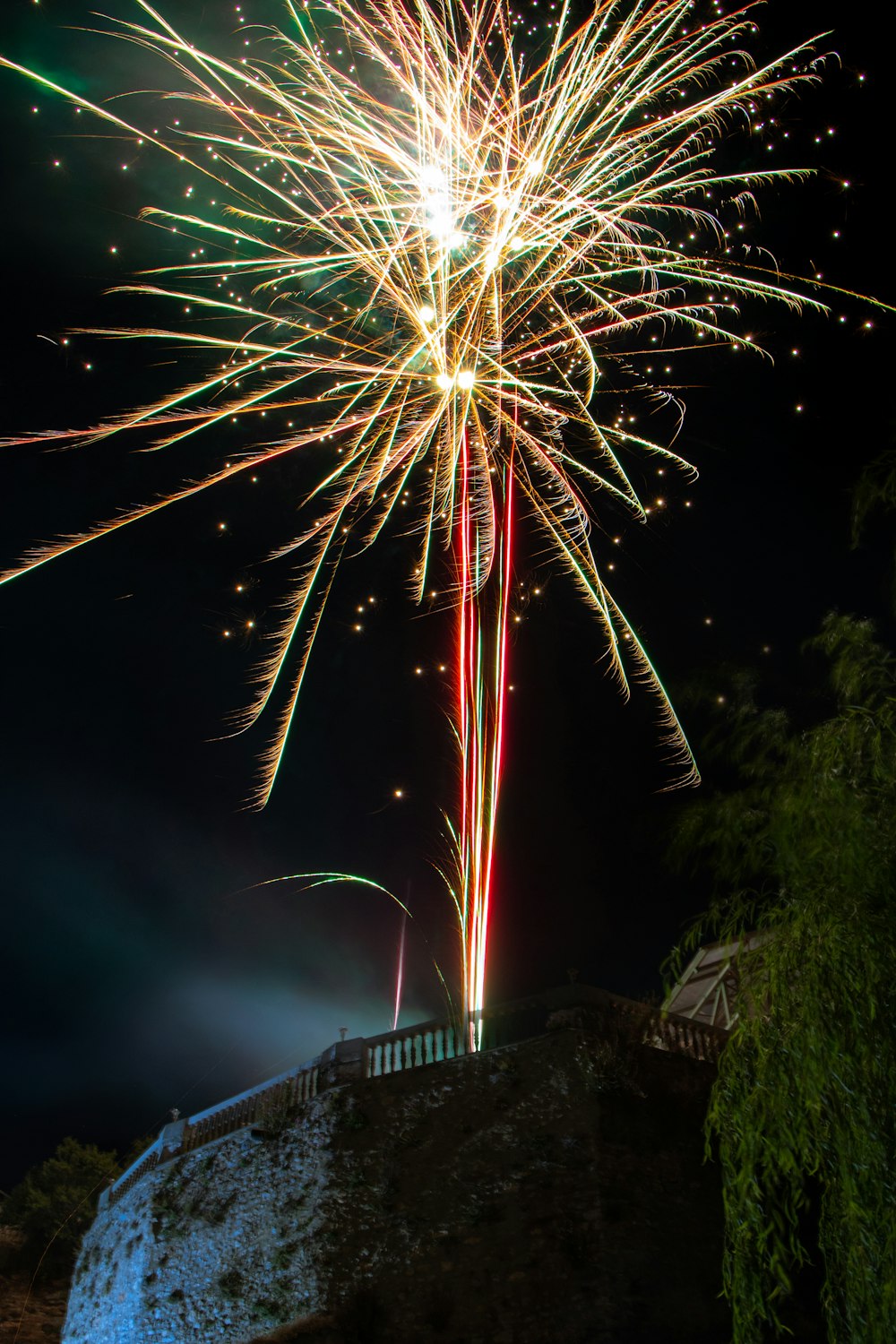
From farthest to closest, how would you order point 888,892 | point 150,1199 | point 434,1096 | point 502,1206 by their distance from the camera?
1. point 150,1199
2. point 434,1096
3. point 502,1206
4. point 888,892

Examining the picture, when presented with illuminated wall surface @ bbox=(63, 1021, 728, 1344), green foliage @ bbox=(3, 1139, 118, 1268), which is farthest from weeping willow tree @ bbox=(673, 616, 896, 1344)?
green foliage @ bbox=(3, 1139, 118, 1268)

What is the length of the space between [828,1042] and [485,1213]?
5.36 m

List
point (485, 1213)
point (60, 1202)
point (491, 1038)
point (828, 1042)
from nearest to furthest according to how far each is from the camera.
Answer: point (828, 1042), point (485, 1213), point (491, 1038), point (60, 1202)

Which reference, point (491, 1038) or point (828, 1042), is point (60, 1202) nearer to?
point (491, 1038)

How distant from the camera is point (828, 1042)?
7.06 m

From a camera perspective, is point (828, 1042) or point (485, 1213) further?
point (485, 1213)

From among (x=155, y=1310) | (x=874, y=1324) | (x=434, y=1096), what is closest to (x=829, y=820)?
(x=874, y=1324)

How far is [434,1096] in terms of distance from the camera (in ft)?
38.1

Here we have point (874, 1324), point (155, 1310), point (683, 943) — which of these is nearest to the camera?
point (874, 1324)

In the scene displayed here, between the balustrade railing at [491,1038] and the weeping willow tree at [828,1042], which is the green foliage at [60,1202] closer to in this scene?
the balustrade railing at [491,1038]

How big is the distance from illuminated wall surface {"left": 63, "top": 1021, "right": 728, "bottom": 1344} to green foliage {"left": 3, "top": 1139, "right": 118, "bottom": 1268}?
30.7ft

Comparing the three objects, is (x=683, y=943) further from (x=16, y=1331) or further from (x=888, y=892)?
(x=16, y=1331)

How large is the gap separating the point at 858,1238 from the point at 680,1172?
4536 millimetres

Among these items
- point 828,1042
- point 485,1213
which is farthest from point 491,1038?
point 828,1042
